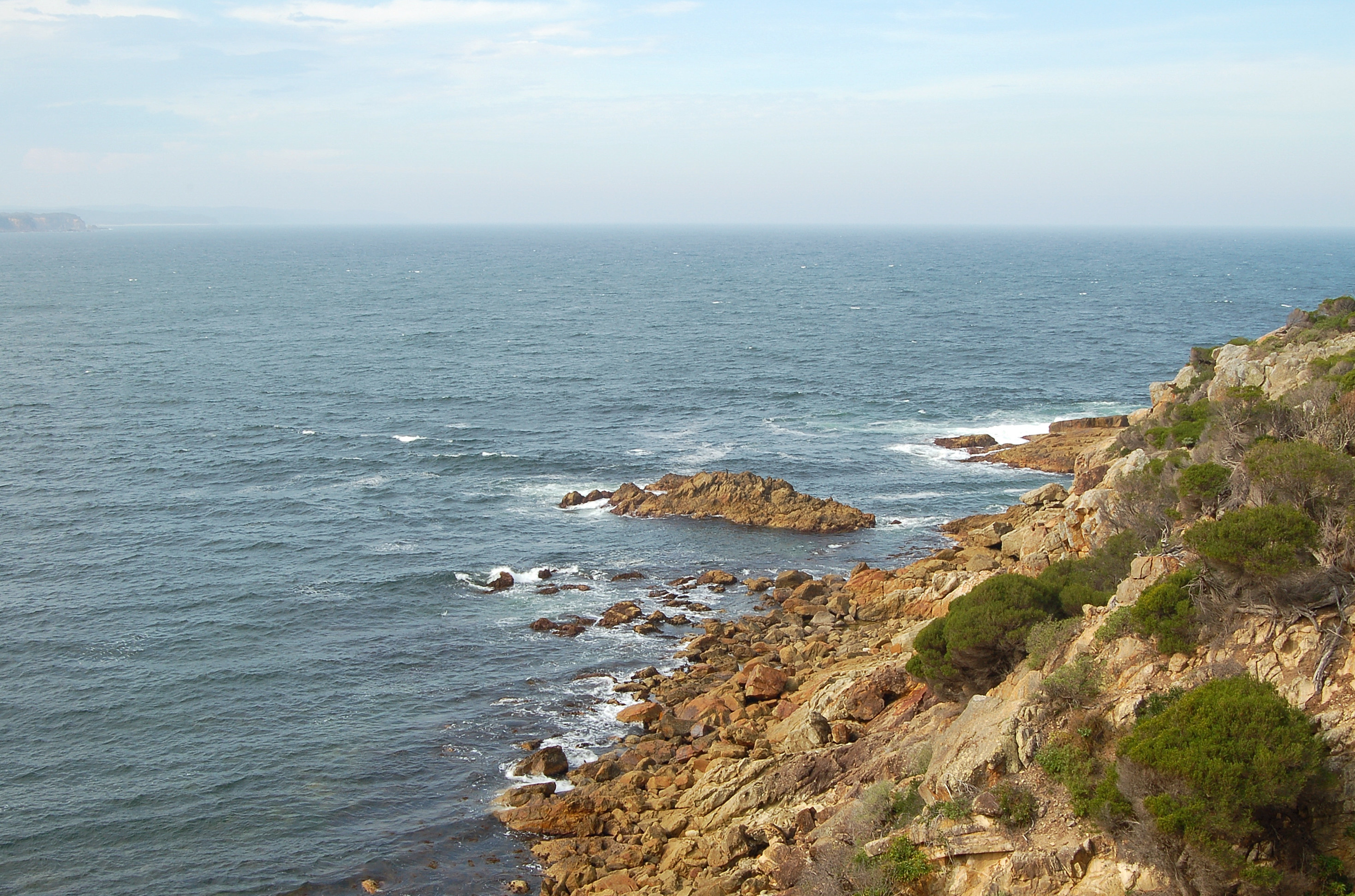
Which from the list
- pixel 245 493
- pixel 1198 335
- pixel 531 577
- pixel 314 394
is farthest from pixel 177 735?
pixel 1198 335

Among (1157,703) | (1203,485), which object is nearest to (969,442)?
(1203,485)

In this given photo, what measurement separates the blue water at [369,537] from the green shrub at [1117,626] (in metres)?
19.9

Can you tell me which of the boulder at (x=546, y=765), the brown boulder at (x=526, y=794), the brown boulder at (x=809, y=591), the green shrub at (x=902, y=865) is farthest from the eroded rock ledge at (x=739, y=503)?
the green shrub at (x=902, y=865)

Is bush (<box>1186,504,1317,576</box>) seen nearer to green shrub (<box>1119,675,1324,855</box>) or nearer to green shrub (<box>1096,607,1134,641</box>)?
green shrub (<box>1096,607,1134,641</box>)

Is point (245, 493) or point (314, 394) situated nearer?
point (245, 493)

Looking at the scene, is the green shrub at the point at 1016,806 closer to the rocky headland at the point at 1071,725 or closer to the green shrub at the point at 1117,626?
the rocky headland at the point at 1071,725

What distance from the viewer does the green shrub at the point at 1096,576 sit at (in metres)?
32.2

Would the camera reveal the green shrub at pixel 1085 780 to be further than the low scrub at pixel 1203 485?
No

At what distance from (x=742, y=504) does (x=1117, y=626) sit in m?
44.5

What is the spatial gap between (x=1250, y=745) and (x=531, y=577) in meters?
45.1

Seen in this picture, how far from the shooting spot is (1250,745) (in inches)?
729

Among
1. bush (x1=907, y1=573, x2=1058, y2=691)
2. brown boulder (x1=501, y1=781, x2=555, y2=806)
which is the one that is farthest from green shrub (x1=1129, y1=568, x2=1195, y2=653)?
brown boulder (x1=501, y1=781, x2=555, y2=806)

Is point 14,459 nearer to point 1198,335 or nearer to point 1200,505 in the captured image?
point 1200,505

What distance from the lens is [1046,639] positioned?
27578 mm
